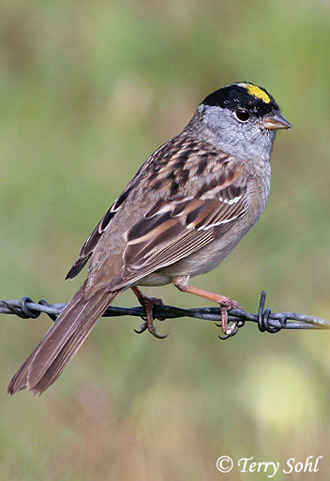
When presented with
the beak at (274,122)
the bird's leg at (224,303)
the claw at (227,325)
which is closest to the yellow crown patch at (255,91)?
the beak at (274,122)

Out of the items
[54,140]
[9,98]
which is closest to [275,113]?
[54,140]

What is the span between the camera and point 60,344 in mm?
4621

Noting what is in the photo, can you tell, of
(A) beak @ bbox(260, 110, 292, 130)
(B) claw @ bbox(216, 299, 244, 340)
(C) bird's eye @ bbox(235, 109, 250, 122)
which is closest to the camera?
(B) claw @ bbox(216, 299, 244, 340)

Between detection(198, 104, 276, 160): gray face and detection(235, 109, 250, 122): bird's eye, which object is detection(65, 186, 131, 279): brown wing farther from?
detection(235, 109, 250, 122): bird's eye

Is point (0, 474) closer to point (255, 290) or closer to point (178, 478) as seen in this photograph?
point (178, 478)

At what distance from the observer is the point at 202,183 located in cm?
556

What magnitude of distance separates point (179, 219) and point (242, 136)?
0.92m

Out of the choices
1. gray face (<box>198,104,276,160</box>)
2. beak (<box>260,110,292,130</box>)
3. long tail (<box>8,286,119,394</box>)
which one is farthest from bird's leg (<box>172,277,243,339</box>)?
beak (<box>260,110,292,130</box>)

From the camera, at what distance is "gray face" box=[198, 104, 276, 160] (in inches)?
235

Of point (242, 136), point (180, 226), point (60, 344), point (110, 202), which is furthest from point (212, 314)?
point (110, 202)

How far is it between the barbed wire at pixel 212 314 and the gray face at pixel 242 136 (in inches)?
45.8

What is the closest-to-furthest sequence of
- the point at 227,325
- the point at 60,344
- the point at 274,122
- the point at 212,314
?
1. the point at 60,344
2. the point at 212,314
3. the point at 227,325
4. the point at 274,122

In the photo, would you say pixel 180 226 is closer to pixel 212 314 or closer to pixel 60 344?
pixel 212 314

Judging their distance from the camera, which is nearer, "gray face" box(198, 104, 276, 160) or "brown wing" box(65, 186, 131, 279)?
"brown wing" box(65, 186, 131, 279)
